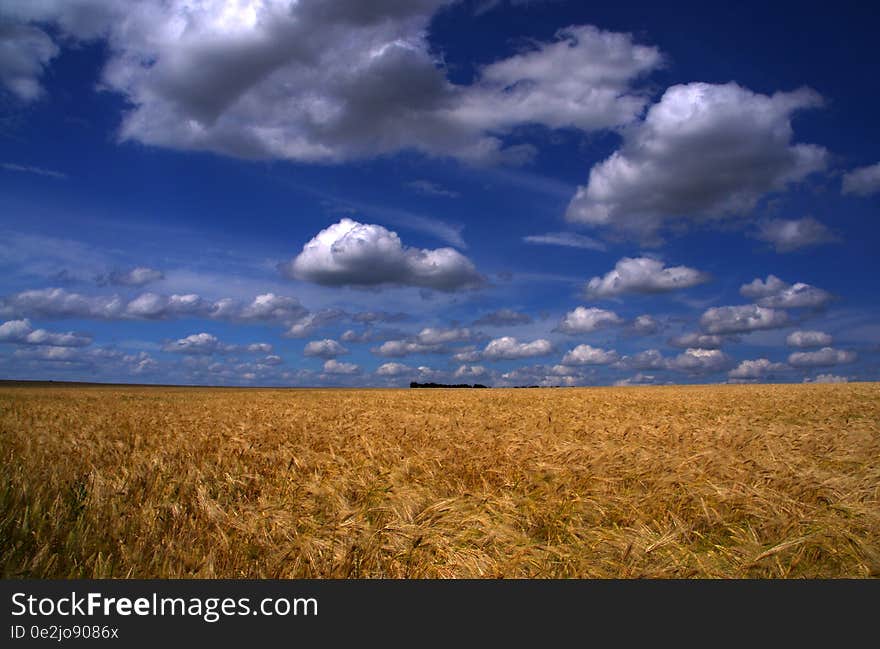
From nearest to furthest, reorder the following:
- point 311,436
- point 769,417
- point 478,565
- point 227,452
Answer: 1. point 478,565
2. point 227,452
3. point 311,436
4. point 769,417

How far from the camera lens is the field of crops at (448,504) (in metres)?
4.06

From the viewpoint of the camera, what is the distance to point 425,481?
6578mm

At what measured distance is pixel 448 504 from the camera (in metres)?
5.31

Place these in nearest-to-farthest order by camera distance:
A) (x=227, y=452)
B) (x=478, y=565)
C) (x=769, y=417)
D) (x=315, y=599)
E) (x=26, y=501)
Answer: (x=315, y=599)
(x=478, y=565)
(x=26, y=501)
(x=227, y=452)
(x=769, y=417)

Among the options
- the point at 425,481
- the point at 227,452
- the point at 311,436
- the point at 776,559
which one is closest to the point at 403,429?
the point at 311,436

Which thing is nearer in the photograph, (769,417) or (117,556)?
(117,556)

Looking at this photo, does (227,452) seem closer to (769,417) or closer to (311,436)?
(311,436)

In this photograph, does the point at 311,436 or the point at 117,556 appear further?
the point at 311,436

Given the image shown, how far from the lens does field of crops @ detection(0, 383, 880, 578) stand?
4059 mm

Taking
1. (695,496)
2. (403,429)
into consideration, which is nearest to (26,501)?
(403,429)

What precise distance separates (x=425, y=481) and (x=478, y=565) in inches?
103

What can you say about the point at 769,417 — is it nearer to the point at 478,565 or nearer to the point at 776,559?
the point at 776,559

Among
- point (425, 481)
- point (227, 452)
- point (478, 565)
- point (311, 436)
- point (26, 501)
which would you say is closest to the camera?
point (478, 565)

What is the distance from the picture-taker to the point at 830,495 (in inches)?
227
